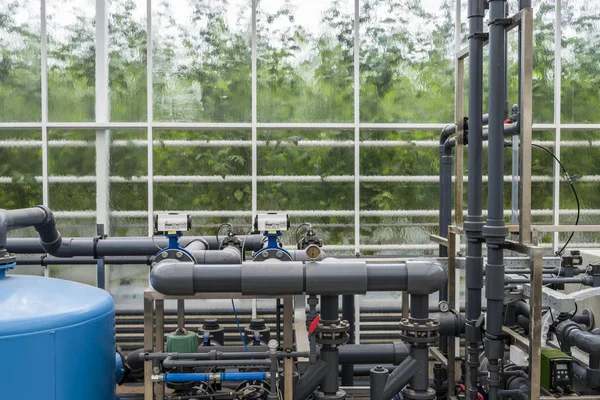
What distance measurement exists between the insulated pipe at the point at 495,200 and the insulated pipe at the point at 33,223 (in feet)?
8.20

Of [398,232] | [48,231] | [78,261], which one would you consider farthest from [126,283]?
[398,232]

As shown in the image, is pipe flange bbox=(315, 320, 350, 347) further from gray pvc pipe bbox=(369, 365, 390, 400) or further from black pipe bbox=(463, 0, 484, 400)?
black pipe bbox=(463, 0, 484, 400)

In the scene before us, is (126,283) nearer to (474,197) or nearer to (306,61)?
(306,61)

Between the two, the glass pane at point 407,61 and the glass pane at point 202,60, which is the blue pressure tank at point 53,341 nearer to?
the glass pane at point 202,60

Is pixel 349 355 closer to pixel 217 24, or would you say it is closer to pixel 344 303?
pixel 344 303

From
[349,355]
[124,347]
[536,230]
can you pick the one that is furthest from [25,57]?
[536,230]

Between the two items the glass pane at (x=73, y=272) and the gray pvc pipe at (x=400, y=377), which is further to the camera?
the glass pane at (x=73, y=272)

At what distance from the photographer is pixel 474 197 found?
3.48 m

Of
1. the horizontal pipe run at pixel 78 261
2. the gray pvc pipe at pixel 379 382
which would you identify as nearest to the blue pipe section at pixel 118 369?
the horizontal pipe run at pixel 78 261

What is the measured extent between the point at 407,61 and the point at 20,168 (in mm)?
3553

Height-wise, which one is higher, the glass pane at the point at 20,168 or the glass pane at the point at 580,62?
the glass pane at the point at 580,62

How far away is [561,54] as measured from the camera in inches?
203

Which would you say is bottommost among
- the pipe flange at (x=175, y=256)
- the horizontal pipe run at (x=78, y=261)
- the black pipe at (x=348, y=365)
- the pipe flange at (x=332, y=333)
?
the black pipe at (x=348, y=365)

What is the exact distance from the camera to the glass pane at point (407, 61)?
516 cm
